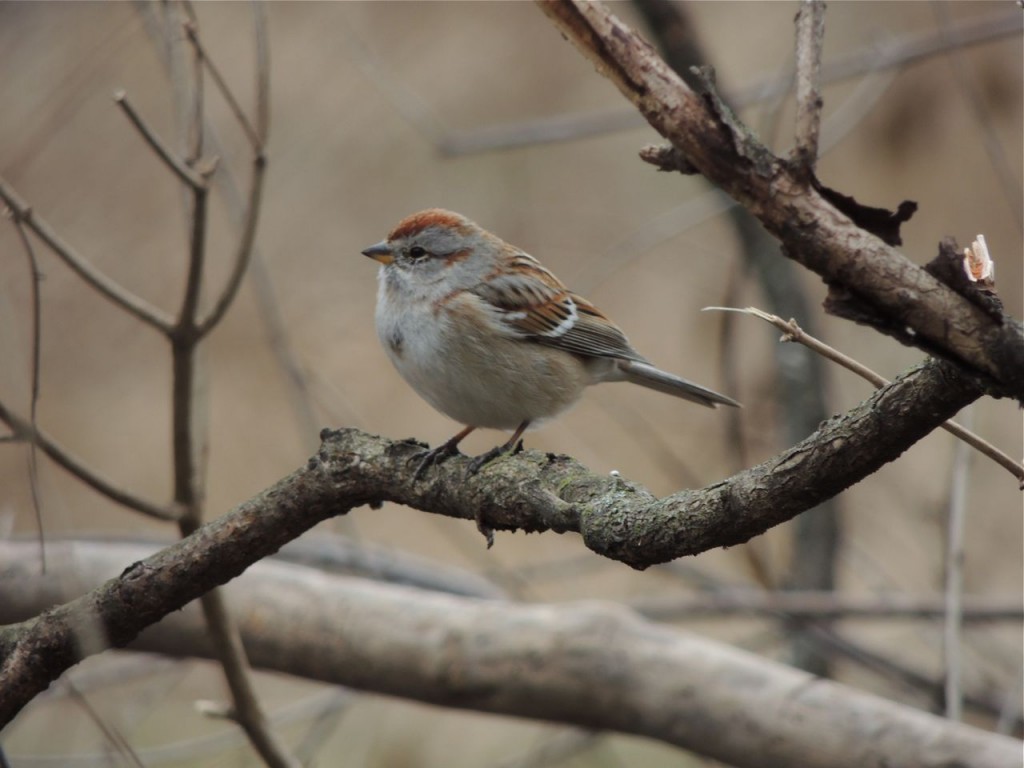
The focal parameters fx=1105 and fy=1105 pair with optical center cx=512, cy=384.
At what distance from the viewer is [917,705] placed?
502cm

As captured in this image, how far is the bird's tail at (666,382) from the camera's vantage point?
386cm

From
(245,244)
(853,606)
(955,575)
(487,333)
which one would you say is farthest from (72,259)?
(853,606)

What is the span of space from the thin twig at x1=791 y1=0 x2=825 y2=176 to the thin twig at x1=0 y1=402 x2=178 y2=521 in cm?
168

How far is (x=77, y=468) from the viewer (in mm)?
2652

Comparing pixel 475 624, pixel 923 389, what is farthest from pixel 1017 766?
pixel 923 389

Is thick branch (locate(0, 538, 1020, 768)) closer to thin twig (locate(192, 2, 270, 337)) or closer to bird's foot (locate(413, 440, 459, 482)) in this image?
thin twig (locate(192, 2, 270, 337))

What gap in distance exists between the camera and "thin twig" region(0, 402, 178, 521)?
2.41 m

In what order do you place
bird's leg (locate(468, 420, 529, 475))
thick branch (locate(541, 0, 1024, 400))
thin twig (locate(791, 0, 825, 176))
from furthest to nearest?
1. bird's leg (locate(468, 420, 529, 475))
2. thin twig (locate(791, 0, 825, 176))
3. thick branch (locate(541, 0, 1024, 400))

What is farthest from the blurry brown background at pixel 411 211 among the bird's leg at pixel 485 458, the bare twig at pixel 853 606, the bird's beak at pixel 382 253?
the bird's leg at pixel 485 458

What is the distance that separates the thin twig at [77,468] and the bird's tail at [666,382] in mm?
1851

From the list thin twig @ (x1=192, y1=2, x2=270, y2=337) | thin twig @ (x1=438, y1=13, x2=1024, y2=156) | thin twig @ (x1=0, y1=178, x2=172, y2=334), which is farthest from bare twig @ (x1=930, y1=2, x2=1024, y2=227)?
thin twig @ (x1=0, y1=178, x2=172, y2=334)

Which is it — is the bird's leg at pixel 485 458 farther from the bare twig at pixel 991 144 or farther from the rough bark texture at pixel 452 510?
the bare twig at pixel 991 144

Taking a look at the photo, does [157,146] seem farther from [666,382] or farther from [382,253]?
[666,382]

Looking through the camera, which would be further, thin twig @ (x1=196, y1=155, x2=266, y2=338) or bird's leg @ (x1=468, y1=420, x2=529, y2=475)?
thin twig @ (x1=196, y1=155, x2=266, y2=338)
